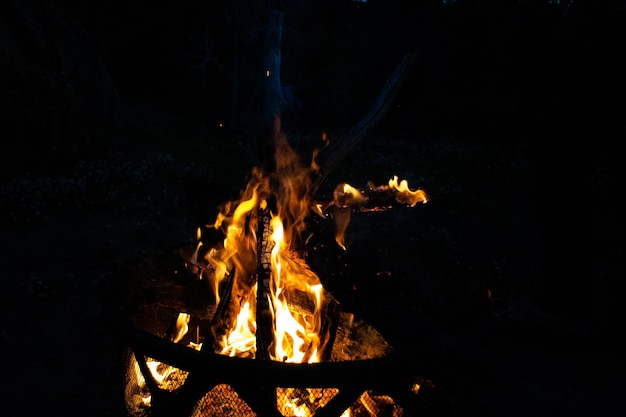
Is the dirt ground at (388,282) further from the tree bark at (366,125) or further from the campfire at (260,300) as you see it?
the tree bark at (366,125)

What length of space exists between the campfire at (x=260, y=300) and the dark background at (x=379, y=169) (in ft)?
1.22

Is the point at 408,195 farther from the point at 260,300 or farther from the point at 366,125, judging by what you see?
the point at 260,300

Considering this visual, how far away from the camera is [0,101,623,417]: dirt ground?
312cm

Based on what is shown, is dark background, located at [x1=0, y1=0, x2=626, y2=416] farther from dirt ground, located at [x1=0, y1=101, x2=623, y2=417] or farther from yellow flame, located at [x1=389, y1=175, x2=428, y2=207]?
yellow flame, located at [x1=389, y1=175, x2=428, y2=207]

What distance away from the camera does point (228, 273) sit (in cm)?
449

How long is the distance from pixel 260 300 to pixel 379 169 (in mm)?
10727

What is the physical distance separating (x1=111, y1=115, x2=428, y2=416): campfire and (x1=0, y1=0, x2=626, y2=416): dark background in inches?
14.6

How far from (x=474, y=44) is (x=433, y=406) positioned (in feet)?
51.5

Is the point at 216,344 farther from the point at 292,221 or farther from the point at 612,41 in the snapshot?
the point at 612,41

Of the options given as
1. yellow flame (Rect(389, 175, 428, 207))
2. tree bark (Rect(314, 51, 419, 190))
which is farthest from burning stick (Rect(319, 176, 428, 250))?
tree bark (Rect(314, 51, 419, 190))

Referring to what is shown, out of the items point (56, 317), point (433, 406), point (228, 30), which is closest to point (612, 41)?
point (433, 406)

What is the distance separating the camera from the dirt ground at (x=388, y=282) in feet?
10.2

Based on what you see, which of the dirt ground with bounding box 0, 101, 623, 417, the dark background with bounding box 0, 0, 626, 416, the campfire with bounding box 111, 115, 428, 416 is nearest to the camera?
the dirt ground with bounding box 0, 101, 623, 417

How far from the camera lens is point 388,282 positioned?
142 inches
